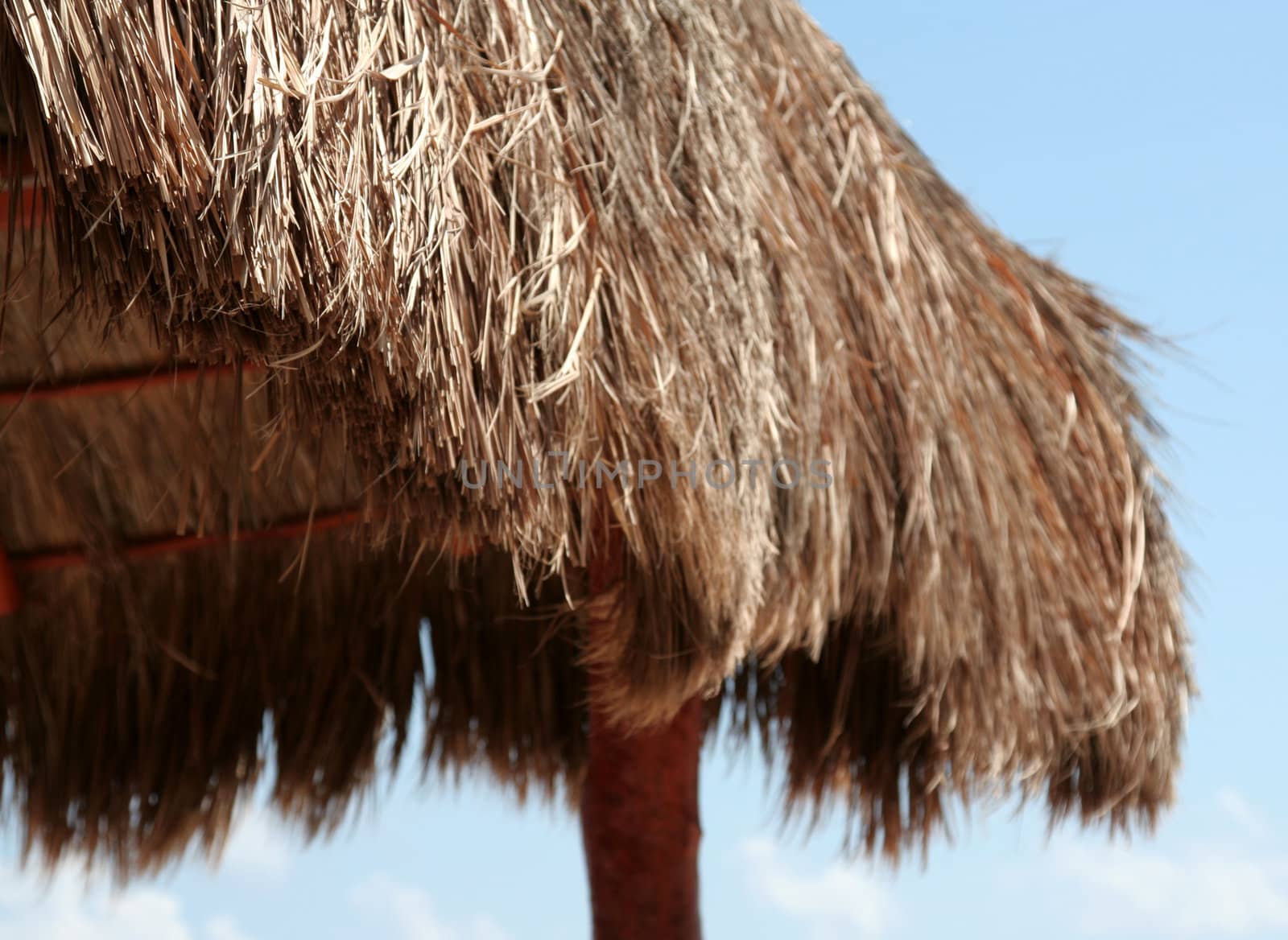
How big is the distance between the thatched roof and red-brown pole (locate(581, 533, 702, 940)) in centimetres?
26

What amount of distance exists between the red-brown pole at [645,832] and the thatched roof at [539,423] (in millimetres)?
257

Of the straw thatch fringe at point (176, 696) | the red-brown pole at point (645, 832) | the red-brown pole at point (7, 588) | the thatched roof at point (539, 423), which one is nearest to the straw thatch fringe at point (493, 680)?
the thatched roof at point (539, 423)

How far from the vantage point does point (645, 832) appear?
2.19 m

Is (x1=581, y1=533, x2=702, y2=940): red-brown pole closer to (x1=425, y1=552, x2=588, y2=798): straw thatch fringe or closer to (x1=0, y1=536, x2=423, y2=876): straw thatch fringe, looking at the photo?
(x1=425, y1=552, x2=588, y2=798): straw thatch fringe

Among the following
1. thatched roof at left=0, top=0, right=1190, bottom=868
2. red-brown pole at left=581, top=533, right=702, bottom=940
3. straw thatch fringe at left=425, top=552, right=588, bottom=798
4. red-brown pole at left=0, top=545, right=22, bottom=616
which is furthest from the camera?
straw thatch fringe at left=425, top=552, right=588, bottom=798

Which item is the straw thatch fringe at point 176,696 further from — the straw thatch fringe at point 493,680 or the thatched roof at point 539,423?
the straw thatch fringe at point 493,680

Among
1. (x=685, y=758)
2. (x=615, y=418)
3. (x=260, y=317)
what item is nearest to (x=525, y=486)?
(x=615, y=418)

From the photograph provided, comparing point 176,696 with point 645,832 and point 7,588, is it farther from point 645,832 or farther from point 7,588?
point 645,832

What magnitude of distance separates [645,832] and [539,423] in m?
1.12

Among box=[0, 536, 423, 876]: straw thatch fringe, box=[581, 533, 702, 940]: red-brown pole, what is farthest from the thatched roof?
box=[581, 533, 702, 940]: red-brown pole

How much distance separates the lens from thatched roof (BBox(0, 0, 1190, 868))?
104cm

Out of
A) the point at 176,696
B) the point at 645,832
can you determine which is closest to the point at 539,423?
the point at 645,832

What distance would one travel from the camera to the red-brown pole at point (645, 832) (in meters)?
2.19

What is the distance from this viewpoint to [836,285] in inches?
69.5
